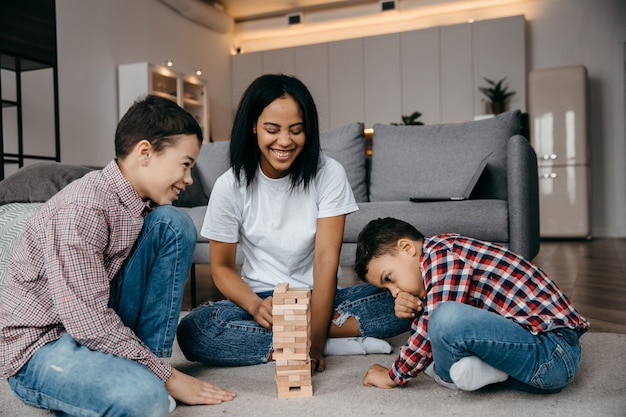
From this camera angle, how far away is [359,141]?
3.04m

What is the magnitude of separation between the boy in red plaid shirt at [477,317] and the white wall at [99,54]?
14.2ft

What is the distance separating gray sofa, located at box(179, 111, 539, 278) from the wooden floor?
1.11 ft

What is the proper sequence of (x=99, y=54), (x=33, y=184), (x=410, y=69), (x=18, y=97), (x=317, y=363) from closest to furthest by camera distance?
(x=317, y=363) < (x=33, y=184) < (x=18, y=97) < (x=99, y=54) < (x=410, y=69)

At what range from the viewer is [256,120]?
1.49 metres

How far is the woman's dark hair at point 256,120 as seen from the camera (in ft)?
4.78

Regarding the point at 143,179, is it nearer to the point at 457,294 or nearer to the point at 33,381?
the point at 33,381

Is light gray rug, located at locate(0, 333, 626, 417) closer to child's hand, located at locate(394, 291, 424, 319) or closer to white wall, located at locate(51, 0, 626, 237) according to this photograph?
child's hand, located at locate(394, 291, 424, 319)

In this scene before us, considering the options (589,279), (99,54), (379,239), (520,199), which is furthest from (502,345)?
(99,54)

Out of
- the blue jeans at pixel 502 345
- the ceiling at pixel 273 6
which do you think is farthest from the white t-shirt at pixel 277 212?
the ceiling at pixel 273 6

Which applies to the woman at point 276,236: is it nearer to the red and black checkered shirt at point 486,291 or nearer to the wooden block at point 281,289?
the wooden block at point 281,289

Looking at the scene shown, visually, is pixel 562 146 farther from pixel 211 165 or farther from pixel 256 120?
pixel 256 120

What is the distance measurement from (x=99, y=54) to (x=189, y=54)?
1.63 m

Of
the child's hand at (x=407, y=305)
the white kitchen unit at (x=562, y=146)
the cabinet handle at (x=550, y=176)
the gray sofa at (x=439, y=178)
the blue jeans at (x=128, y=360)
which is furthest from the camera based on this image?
the cabinet handle at (x=550, y=176)

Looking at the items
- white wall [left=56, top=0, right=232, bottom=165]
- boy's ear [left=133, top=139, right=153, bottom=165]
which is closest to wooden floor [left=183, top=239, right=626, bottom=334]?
boy's ear [left=133, top=139, right=153, bottom=165]
